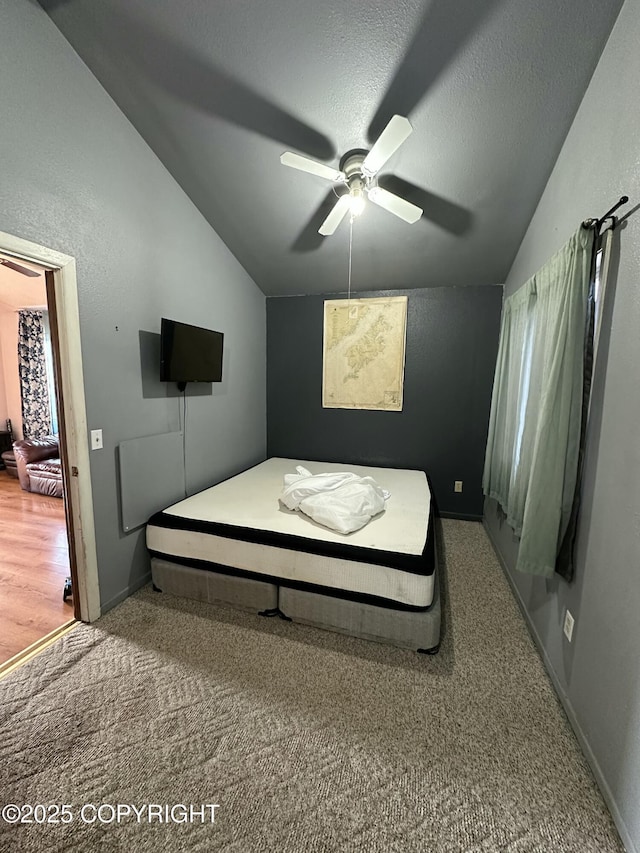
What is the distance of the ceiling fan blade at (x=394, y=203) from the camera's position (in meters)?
1.95

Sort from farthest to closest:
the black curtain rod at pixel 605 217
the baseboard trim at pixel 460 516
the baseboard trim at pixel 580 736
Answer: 1. the baseboard trim at pixel 460 516
2. the black curtain rod at pixel 605 217
3. the baseboard trim at pixel 580 736

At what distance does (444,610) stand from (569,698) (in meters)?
0.76

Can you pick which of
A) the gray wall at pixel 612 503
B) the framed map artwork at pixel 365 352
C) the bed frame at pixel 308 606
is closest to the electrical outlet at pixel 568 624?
the gray wall at pixel 612 503

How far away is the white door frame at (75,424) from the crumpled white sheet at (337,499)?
1.22 meters

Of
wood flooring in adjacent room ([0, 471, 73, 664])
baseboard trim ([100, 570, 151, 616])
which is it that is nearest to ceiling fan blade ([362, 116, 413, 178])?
baseboard trim ([100, 570, 151, 616])

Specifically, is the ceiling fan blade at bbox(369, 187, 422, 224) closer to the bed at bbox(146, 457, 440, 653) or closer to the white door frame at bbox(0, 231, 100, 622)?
the white door frame at bbox(0, 231, 100, 622)

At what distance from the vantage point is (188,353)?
2537 millimetres

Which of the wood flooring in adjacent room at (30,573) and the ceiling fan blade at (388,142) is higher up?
the ceiling fan blade at (388,142)

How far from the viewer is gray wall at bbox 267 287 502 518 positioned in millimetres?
3473

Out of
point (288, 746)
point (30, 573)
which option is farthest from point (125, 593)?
point (288, 746)

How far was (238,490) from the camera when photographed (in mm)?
2875

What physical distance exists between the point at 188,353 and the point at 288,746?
233 centimetres

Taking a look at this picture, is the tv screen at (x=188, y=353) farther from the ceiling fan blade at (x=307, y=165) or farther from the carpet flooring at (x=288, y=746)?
the carpet flooring at (x=288, y=746)

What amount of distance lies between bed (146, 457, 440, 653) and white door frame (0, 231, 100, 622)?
38 centimetres
